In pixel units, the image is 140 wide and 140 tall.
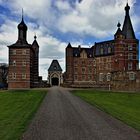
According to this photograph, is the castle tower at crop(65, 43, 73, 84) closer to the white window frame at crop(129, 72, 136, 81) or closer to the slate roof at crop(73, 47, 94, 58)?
the slate roof at crop(73, 47, 94, 58)

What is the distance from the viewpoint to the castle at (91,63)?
207ft

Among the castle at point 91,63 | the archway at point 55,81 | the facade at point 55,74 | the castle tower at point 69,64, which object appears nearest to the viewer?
the castle at point 91,63

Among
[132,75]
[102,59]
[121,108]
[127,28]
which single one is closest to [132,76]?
[132,75]

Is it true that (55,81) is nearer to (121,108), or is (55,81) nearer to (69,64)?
(69,64)

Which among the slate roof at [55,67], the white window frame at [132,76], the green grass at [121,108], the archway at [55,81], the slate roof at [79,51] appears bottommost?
the green grass at [121,108]

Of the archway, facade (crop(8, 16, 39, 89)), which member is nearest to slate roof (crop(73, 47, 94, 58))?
the archway

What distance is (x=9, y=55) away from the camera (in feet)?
208

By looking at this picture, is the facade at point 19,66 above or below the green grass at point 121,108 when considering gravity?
above

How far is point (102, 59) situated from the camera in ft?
292

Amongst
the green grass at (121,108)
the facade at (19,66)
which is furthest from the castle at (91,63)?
the green grass at (121,108)

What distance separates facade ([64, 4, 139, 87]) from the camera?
2889 inches

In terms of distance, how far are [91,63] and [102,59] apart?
578cm

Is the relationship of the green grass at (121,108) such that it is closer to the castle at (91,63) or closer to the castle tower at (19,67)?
the castle at (91,63)

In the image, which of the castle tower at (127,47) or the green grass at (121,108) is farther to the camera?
the castle tower at (127,47)
